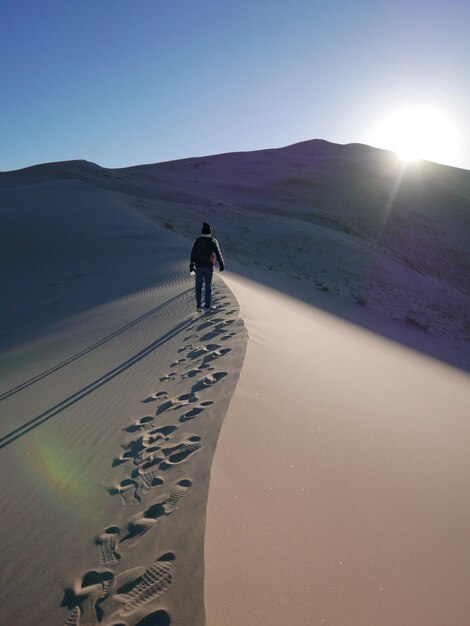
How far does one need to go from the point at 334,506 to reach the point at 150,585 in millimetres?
1105

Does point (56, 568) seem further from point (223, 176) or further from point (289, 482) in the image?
point (223, 176)

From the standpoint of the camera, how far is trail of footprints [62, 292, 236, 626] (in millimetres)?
2045

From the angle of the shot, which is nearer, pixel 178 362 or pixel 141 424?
pixel 141 424

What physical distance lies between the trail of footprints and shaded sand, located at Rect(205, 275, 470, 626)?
9.6 inches

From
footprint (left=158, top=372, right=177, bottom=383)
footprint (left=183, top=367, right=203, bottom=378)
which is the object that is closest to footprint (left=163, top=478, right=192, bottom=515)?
footprint (left=183, top=367, right=203, bottom=378)

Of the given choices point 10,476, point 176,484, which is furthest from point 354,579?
point 10,476

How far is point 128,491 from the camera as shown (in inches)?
113

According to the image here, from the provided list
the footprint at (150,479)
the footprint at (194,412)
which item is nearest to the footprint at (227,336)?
the footprint at (194,412)

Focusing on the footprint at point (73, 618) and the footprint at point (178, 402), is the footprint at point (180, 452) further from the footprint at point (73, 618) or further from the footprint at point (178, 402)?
the footprint at point (73, 618)

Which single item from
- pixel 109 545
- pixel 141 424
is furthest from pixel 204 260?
pixel 109 545

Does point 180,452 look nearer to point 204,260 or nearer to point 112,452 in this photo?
point 112,452

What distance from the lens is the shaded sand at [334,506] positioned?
2.03m

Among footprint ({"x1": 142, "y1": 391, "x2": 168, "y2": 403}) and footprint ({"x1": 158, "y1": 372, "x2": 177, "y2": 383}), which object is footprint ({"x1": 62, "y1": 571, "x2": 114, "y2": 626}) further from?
footprint ({"x1": 158, "y1": 372, "x2": 177, "y2": 383})

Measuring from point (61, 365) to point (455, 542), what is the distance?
5.20m
